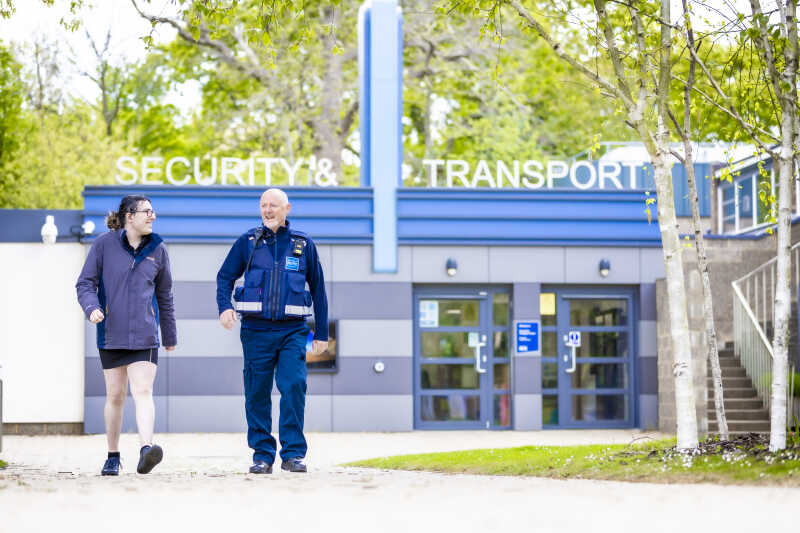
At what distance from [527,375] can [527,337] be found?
0.60 m

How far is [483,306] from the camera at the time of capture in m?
19.8

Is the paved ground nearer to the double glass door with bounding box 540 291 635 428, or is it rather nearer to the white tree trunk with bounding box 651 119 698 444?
the white tree trunk with bounding box 651 119 698 444

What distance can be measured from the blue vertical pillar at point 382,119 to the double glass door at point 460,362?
3.92ft

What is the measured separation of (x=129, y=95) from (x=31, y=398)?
80.0 ft

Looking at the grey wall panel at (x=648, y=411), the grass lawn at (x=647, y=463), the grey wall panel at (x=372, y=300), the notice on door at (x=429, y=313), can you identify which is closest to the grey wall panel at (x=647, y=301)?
the grey wall panel at (x=648, y=411)

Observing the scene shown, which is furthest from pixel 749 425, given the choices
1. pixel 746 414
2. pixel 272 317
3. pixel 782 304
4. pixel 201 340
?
pixel 272 317

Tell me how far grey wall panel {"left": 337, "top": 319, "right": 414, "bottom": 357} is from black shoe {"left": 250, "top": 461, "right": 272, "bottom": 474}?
1064 centimetres

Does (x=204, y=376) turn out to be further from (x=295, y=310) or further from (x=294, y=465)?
(x=295, y=310)

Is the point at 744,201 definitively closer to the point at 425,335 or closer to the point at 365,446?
the point at 425,335

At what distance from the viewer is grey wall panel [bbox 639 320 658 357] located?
19.8m

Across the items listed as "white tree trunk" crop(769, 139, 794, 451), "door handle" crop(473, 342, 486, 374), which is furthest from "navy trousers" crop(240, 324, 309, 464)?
"door handle" crop(473, 342, 486, 374)

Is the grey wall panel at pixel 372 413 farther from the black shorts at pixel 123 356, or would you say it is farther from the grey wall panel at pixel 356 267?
the black shorts at pixel 123 356

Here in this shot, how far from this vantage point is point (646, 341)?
65.2 ft

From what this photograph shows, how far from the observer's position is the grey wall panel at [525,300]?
19656mm
